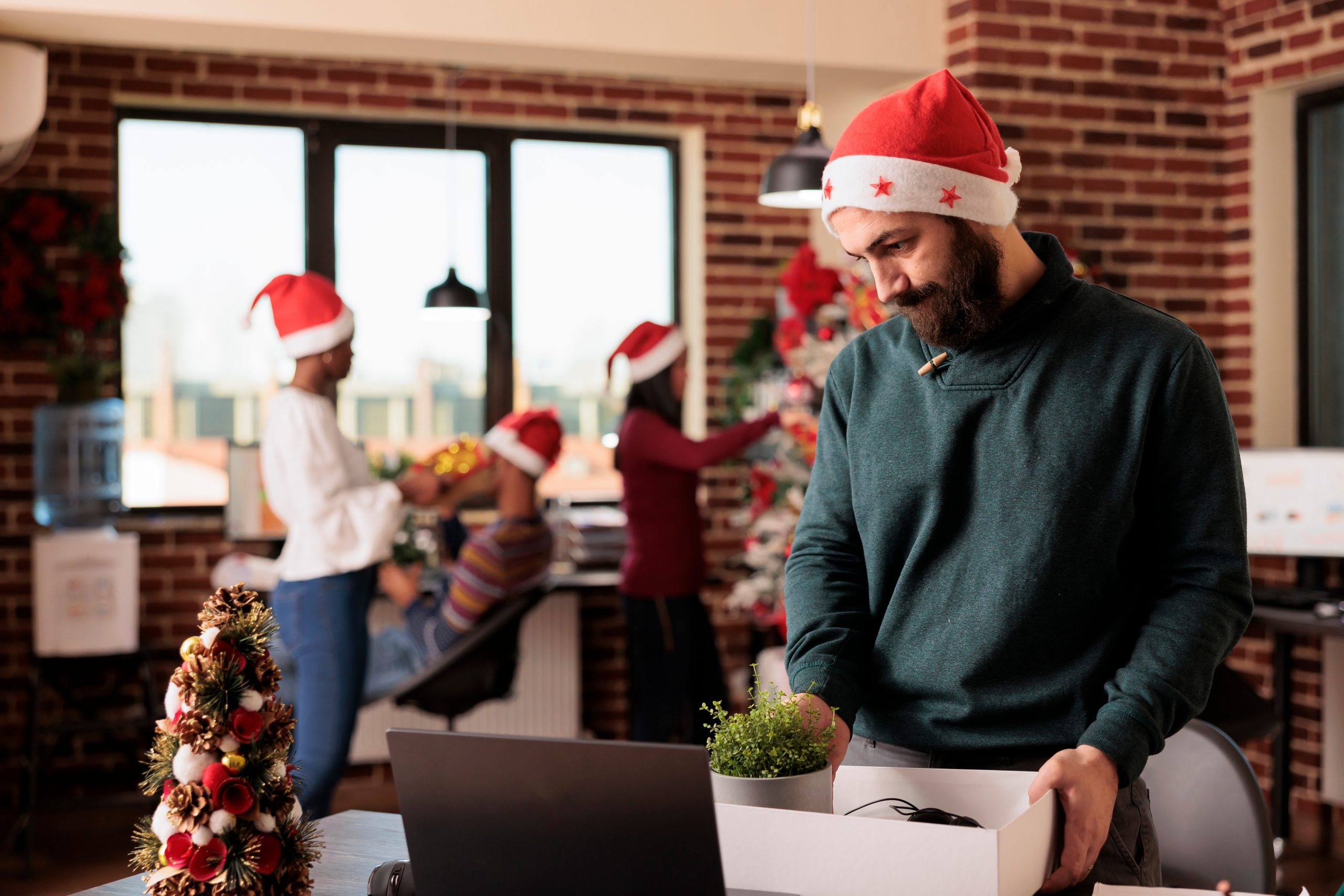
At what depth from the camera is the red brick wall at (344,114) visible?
16.0 feet

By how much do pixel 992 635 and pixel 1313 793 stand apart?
3701 millimetres

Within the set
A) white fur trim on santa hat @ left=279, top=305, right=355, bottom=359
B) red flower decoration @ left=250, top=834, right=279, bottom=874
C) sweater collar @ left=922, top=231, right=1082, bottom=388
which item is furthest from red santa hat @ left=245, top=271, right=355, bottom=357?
red flower decoration @ left=250, top=834, right=279, bottom=874

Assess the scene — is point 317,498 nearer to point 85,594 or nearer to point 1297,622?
point 85,594

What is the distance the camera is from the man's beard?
4.83 ft

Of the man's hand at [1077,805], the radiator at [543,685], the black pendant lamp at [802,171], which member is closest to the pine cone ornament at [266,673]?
the man's hand at [1077,805]

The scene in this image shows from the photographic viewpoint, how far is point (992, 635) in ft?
4.72

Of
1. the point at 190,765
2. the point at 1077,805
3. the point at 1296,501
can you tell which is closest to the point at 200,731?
the point at 190,765

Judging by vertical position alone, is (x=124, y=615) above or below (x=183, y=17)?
below

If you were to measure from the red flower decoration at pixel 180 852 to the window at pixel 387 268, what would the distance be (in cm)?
428

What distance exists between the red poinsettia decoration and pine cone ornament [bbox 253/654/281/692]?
10.0 feet

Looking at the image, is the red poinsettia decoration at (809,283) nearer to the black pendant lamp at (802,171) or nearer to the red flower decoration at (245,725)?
the black pendant lamp at (802,171)

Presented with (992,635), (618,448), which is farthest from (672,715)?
(992,635)

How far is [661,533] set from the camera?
448 centimetres

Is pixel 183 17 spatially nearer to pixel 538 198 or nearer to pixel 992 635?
pixel 538 198
